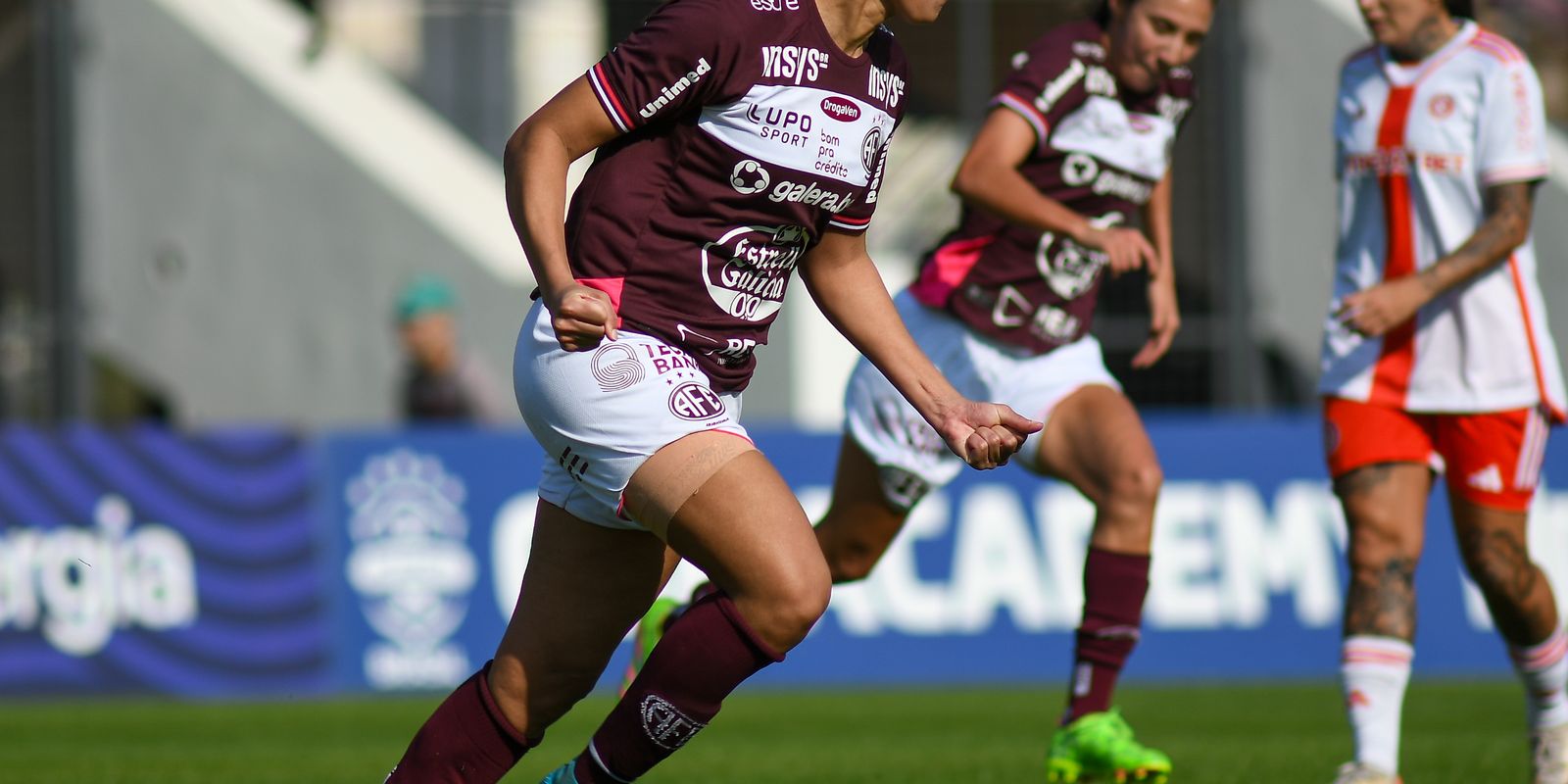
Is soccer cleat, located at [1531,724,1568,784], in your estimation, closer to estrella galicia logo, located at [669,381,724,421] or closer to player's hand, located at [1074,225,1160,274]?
player's hand, located at [1074,225,1160,274]

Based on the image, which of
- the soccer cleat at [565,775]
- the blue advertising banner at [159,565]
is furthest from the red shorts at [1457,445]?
the blue advertising banner at [159,565]

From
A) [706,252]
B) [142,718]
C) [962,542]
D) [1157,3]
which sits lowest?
[142,718]

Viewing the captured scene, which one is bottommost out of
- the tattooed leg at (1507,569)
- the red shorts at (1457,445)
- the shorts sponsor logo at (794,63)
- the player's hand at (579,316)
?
the tattooed leg at (1507,569)

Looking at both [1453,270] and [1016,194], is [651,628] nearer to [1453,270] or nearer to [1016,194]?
[1016,194]

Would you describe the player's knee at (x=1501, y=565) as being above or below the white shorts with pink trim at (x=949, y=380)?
below

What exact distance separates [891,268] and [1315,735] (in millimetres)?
7798

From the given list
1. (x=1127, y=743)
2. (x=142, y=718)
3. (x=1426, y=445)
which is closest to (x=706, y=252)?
(x=1127, y=743)

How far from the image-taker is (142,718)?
1002 cm

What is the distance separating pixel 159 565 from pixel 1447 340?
23.8ft

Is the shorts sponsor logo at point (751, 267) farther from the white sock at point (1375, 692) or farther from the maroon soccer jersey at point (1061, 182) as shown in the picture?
the white sock at point (1375, 692)

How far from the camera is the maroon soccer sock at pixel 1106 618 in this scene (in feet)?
19.3

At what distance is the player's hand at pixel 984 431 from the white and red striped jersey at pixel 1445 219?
77.5 inches

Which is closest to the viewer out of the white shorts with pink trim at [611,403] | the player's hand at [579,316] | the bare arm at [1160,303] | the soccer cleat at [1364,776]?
the player's hand at [579,316]

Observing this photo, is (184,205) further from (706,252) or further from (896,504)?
(706,252)
